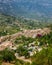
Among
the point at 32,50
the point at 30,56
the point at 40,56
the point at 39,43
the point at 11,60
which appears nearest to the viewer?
the point at 40,56

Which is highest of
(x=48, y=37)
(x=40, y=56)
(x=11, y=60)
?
(x=40, y=56)

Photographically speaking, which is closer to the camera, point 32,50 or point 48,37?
point 32,50

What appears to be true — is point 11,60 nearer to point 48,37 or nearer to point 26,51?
point 26,51

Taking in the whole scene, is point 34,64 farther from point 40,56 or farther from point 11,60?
point 11,60

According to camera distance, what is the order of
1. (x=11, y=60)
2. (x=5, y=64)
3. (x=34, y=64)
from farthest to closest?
1. (x=11, y=60)
2. (x=5, y=64)
3. (x=34, y=64)

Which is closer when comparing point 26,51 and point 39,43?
point 26,51

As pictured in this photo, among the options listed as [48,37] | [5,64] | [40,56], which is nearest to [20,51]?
[48,37]

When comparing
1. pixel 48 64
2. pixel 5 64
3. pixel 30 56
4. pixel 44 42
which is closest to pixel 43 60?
pixel 48 64

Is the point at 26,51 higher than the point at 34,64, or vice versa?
the point at 34,64

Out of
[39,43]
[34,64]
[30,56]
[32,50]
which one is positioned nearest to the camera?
[34,64]
